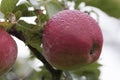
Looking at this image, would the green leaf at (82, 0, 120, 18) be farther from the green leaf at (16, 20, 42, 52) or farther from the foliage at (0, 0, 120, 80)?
the green leaf at (16, 20, 42, 52)

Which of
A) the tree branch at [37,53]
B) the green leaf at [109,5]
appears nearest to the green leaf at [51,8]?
the tree branch at [37,53]

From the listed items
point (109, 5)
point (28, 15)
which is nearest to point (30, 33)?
point (28, 15)

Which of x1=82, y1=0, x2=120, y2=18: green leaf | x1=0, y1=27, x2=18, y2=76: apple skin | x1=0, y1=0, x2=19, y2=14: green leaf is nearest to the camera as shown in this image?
x1=0, y1=27, x2=18, y2=76: apple skin

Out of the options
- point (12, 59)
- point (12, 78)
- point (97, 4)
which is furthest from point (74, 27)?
point (97, 4)

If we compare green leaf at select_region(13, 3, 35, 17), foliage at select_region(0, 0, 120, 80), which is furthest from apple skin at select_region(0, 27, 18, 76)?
green leaf at select_region(13, 3, 35, 17)

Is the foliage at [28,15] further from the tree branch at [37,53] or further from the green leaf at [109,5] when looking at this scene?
the green leaf at [109,5]

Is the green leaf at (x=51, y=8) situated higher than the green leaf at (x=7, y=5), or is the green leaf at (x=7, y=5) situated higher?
the green leaf at (x=7, y=5)

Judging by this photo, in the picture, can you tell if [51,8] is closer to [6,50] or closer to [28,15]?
[28,15]
